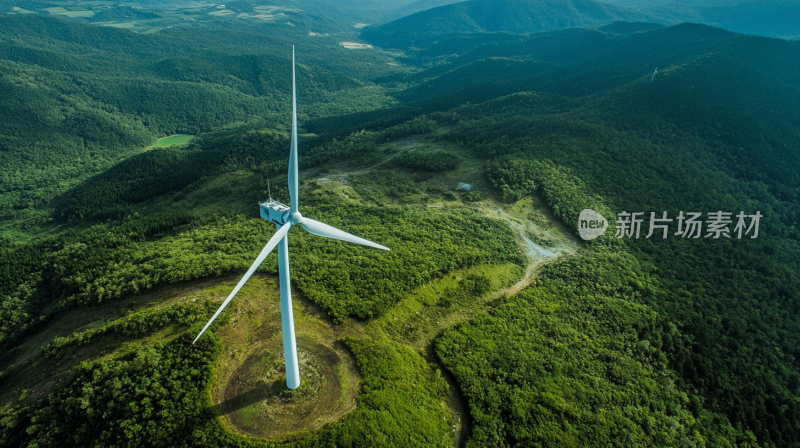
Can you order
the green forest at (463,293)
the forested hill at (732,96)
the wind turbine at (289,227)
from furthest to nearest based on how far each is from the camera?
1. the forested hill at (732,96)
2. the green forest at (463,293)
3. the wind turbine at (289,227)

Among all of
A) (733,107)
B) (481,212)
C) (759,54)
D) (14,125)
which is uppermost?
(759,54)

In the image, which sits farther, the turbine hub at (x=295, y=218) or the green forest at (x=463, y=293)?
Answer: the green forest at (x=463, y=293)

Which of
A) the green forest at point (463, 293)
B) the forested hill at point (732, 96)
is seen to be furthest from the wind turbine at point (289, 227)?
the forested hill at point (732, 96)

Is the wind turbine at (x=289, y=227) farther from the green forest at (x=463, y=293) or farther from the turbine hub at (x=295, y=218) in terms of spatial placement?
the green forest at (x=463, y=293)

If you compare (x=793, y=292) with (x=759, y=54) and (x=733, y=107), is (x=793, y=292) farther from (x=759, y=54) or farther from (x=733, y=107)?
(x=759, y=54)

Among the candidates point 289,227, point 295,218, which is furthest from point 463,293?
point 295,218

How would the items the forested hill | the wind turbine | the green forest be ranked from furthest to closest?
1. the forested hill
2. the green forest
3. the wind turbine

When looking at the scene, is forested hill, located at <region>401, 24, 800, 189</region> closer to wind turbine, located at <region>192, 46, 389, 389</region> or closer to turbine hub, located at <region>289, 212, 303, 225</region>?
wind turbine, located at <region>192, 46, 389, 389</region>

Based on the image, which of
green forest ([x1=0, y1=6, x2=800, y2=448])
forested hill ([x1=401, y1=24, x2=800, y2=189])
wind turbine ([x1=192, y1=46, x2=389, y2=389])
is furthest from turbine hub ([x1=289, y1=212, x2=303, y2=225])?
forested hill ([x1=401, y1=24, x2=800, y2=189])

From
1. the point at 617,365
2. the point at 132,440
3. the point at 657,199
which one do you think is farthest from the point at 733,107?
the point at 132,440

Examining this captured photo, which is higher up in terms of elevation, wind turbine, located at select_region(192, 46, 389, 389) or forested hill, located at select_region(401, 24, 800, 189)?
forested hill, located at select_region(401, 24, 800, 189)

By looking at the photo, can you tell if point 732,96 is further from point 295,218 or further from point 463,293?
point 295,218
